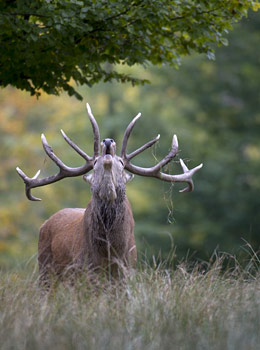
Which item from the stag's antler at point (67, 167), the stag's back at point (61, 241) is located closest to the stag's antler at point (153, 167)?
the stag's antler at point (67, 167)

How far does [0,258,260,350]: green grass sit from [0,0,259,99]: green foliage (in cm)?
304

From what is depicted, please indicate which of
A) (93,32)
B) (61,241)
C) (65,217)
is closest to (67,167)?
(61,241)

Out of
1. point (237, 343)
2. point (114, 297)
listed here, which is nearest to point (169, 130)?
point (114, 297)

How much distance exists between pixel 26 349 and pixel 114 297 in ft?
5.79

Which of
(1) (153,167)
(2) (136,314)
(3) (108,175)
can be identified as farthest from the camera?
(1) (153,167)

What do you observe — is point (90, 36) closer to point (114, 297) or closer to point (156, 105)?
point (114, 297)

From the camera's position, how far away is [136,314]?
5.77 m

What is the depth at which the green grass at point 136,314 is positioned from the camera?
5.10 m

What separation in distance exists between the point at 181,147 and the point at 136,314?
16446 millimetres

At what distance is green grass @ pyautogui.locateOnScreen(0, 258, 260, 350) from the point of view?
16.7 feet

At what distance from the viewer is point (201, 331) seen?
17.8 ft

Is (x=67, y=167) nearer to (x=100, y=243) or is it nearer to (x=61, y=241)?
(x=100, y=243)

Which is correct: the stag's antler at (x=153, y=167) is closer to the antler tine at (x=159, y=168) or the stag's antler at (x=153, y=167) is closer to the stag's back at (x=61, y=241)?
the antler tine at (x=159, y=168)

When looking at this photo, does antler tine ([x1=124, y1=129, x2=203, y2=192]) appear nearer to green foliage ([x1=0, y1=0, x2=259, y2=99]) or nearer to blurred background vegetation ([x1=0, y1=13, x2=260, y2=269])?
green foliage ([x1=0, y1=0, x2=259, y2=99])
